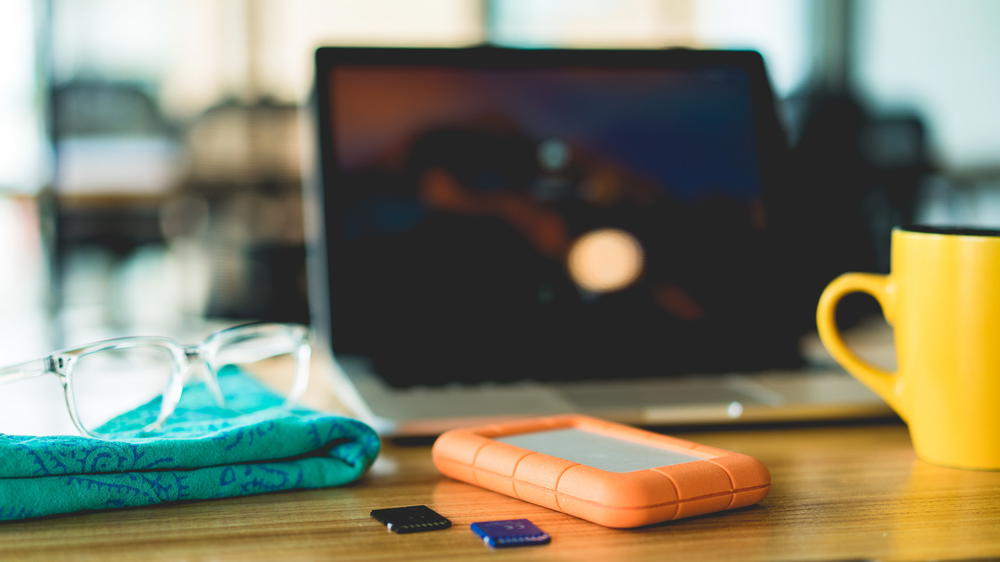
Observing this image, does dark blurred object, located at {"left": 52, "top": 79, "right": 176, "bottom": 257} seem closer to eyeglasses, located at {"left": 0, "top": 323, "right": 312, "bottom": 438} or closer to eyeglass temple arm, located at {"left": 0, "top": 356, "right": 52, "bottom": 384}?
eyeglasses, located at {"left": 0, "top": 323, "right": 312, "bottom": 438}

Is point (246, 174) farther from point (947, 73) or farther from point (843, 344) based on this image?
point (843, 344)

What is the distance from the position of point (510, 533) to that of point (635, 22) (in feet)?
17.2

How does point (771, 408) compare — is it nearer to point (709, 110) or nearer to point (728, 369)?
point (728, 369)

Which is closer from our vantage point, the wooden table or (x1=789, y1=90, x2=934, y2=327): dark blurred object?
the wooden table

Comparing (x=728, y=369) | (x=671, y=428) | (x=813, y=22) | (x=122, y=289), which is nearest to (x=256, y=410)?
(x=671, y=428)

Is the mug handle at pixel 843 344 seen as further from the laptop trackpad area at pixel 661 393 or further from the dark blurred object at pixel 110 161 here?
the dark blurred object at pixel 110 161

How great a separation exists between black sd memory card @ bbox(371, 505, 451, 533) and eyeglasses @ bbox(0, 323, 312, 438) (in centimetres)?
16

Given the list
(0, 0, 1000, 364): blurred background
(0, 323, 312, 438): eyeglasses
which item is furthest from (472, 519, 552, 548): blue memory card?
(0, 0, 1000, 364): blurred background

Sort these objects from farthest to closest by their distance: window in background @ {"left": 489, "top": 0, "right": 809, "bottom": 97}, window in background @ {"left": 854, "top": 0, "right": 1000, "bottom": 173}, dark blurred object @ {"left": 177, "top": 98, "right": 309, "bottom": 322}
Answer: window in background @ {"left": 489, "top": 0, "right": 809, "bottom": 97} < dark blurred object @ {"left": 177, "top": 98, "right": 309, "bottom": 322} < window in background @ {"left": 854, "top": 0, "right": 1000, "bottom": 173}

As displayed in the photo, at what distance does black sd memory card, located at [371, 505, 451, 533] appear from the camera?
448mm

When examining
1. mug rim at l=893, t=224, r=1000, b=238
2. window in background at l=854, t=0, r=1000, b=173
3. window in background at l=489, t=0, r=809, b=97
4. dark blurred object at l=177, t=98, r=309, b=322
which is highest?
window in background at l=489, t=0, r=809, b=97

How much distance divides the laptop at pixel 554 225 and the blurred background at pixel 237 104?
2684mm

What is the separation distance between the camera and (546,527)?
1.47 ft

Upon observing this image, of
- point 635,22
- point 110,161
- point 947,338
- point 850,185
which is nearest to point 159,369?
point 947,338
